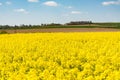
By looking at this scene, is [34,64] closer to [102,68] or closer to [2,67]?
[2,67]

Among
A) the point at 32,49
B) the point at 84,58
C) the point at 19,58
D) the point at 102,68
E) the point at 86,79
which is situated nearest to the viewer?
the point at 86,79

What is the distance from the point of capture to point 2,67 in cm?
1161

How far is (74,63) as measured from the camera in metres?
12.0

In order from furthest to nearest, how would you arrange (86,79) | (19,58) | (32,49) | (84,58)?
(32,49)
(19,58)
(84,58)
(86,79)

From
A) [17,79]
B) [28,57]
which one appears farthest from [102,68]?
[28,57]

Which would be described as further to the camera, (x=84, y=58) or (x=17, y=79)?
(x=84, y=58)

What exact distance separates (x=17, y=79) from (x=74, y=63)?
308cm

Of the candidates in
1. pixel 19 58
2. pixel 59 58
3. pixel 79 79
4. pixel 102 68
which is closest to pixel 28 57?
pixel 19 58

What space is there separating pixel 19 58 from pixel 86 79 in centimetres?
576

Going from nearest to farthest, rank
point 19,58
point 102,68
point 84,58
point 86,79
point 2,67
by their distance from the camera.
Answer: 1. point 86,79
2. point 102,68
3. point 2,67
4. point 84,58
5. point 19,58

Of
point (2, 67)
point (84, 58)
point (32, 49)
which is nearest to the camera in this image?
point (2, 67)

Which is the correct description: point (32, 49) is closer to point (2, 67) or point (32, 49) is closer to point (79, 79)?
point (2, 67)

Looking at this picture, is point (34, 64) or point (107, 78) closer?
point (107, 78)

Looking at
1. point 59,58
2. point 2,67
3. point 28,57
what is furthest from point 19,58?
point 2,67
